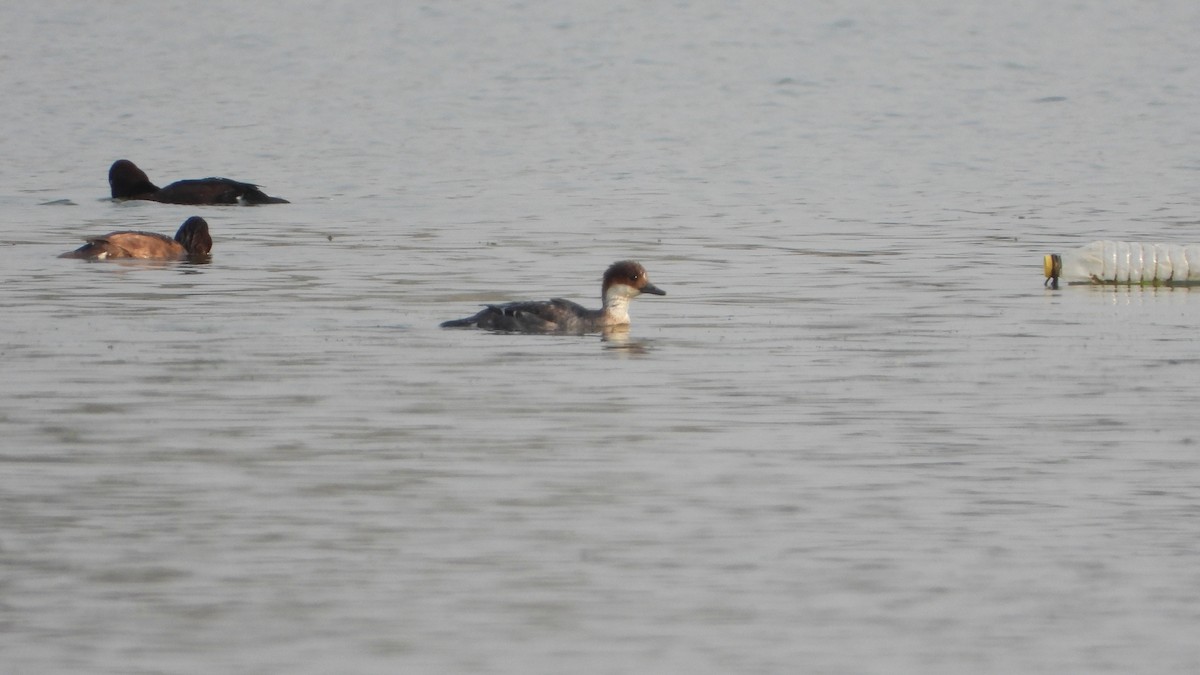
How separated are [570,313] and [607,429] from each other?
390 centimetres

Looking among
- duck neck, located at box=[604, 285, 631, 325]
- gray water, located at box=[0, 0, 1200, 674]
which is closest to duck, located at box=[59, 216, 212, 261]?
gray water, located at box=[0, 0, 1200, 674]

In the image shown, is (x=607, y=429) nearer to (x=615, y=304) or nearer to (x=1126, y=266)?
(x=615, y=304)

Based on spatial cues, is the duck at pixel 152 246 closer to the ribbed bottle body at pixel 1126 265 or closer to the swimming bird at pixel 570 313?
the swimming bird at pixel 570 313

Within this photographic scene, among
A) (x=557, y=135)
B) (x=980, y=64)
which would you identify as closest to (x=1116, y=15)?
(x=980, y=64)

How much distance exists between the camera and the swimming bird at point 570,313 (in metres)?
16.1

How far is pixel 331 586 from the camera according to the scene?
9.09 metres

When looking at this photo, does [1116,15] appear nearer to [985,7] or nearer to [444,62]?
[985,7]

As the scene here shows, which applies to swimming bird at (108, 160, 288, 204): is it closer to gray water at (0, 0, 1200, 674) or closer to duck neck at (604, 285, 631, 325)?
gray water at (0, 0, 1200, 674)

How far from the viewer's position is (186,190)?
2870 cm

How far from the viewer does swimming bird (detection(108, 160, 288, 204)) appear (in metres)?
27.9

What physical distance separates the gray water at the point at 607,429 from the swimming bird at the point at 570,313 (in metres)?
0.17

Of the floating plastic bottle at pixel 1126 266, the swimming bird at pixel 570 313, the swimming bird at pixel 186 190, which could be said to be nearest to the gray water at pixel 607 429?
the swimming bird at pixel 570 313

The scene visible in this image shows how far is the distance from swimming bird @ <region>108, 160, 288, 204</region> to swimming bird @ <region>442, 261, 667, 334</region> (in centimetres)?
1169

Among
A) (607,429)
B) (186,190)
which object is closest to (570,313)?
(607,429)
